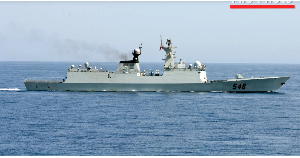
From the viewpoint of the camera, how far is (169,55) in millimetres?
49062

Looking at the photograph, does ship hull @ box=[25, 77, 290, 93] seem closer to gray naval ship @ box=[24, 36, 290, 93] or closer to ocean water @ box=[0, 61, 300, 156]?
gray naval ship @ box=[24, 36, 290, 93]

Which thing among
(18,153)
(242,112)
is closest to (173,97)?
(242,112)

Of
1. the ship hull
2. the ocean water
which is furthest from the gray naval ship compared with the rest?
the ocean water

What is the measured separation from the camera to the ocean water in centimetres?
2494

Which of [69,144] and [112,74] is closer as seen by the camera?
[69,144]

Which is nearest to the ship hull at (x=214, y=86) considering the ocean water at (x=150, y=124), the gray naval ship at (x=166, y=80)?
the gray naval ship at (x=166, y=80)

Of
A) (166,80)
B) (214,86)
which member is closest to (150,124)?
(166,80)

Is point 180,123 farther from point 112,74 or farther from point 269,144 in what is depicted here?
point 112,74

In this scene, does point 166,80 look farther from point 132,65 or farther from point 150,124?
point 150,124

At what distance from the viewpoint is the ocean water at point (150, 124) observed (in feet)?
81.8

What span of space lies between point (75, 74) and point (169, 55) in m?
11.5

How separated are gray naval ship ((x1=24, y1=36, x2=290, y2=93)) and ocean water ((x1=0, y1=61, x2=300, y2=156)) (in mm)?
1051

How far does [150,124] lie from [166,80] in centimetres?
1701

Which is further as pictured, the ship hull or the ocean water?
the ship hull
